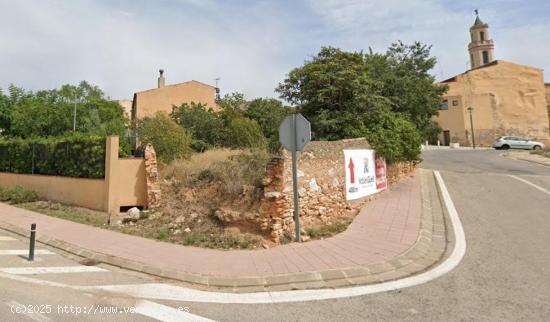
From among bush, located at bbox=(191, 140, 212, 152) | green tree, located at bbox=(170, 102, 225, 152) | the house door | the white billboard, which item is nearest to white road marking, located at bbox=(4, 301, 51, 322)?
the white billboard

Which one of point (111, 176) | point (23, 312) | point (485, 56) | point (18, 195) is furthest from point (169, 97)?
point (485, 56)

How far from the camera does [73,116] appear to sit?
28.0 metres

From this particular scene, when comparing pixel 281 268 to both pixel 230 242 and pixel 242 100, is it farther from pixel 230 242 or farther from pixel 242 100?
pixel 242 100

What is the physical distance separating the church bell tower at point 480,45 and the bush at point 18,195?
75003 millimetres

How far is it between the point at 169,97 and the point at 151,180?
22406mm

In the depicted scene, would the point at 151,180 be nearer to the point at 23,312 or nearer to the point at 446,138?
the point at 23,312

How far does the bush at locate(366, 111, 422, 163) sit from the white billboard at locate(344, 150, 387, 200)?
586 mm

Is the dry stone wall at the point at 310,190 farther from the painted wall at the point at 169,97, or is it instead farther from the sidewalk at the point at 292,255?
the painted wall at the point at 169,97

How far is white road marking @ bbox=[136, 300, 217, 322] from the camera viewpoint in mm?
4117

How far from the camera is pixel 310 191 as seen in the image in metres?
8.61

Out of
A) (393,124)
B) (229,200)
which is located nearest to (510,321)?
(229,200)

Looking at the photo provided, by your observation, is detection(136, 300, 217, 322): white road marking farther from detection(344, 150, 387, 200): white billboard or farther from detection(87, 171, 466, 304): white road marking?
detection(344, 150, 387, 200): white billboard

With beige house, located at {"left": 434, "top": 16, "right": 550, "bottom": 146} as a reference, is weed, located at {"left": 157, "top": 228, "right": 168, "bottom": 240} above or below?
below

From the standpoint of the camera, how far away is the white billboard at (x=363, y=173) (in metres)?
10.2
